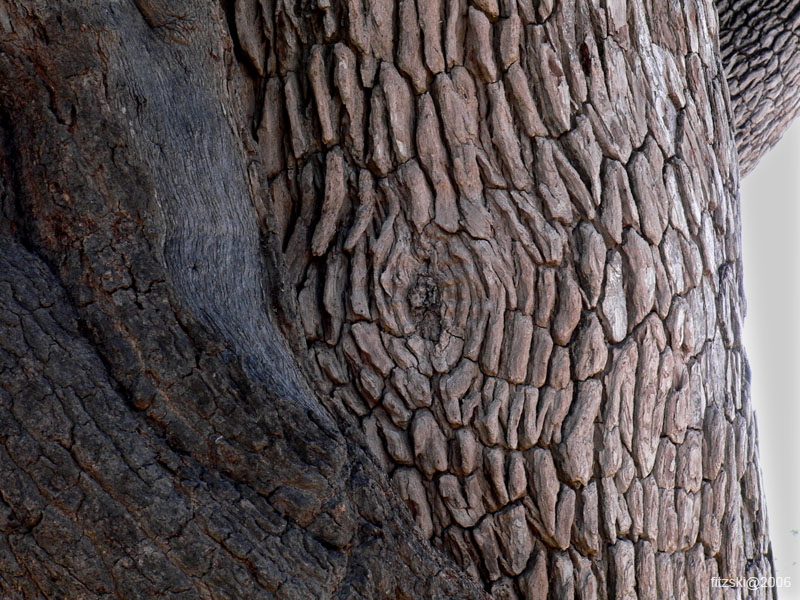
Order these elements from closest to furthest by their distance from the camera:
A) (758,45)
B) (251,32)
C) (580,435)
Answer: (580,435)
(251,32)
(758,45)

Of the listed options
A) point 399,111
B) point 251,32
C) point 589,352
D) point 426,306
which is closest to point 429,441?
point 426,306

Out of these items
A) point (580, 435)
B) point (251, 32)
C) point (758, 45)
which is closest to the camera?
point (580, 435)

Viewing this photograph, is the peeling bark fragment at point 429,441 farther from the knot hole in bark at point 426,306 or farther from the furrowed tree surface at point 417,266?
the knot hole in bark at point 426,306

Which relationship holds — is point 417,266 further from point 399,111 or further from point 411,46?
point 411,46

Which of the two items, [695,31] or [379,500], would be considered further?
[695,31]

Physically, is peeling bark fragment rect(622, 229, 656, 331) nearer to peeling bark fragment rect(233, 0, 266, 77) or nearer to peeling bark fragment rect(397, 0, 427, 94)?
peeling bark fragment rect(397, 0, 427, 94)

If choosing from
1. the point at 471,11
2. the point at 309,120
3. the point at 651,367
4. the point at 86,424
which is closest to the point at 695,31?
the point at 471,11

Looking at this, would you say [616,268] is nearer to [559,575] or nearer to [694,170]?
[694,170]

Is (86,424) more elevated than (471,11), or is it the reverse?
(471,11)
